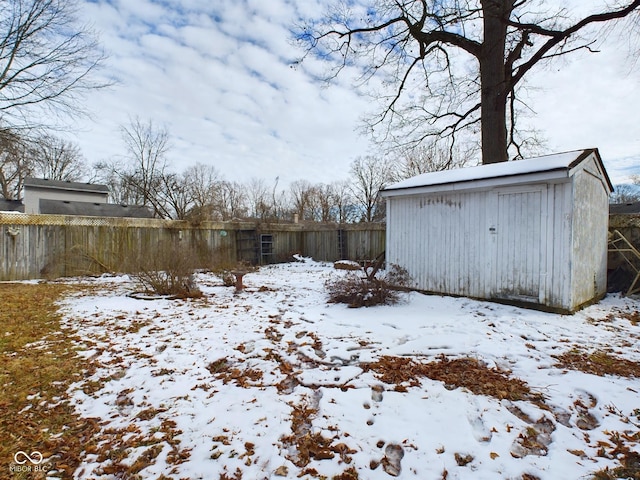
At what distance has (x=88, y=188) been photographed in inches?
929

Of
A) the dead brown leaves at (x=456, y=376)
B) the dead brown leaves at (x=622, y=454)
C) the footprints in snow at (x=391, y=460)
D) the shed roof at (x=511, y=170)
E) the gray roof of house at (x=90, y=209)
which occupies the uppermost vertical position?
the gray roof of house at (x=90, y=209)

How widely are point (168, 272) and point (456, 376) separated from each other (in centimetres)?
594

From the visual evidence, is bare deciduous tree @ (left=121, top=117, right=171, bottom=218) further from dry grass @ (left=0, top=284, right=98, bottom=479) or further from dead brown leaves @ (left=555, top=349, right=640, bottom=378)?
dead brown leaves @ (left=555, top=349, right=640, bottom=378)

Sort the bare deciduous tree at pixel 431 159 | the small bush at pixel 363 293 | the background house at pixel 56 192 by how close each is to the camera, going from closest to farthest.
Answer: the small bush at pixel 363 293, the bare deciduous tree at pixel 431 159, the background house at pixel 56 192

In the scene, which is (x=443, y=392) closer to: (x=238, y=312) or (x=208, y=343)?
(x=208, y=343)

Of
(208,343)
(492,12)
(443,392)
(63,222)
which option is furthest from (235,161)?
(443,392)

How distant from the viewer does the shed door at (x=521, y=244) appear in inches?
212

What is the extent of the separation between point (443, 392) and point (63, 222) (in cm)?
1158

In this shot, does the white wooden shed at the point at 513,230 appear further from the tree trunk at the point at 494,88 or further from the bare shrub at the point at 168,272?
the bare shrub at the point at 168,272

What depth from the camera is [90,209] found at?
19.0 m

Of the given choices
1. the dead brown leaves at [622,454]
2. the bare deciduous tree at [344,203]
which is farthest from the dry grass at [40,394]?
the bare deciduous tree at [344,203]

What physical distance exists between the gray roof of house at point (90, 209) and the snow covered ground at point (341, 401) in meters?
16.6

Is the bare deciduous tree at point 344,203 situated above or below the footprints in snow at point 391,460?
above

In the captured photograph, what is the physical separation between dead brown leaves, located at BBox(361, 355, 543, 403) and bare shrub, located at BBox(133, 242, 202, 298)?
16.0 feet
